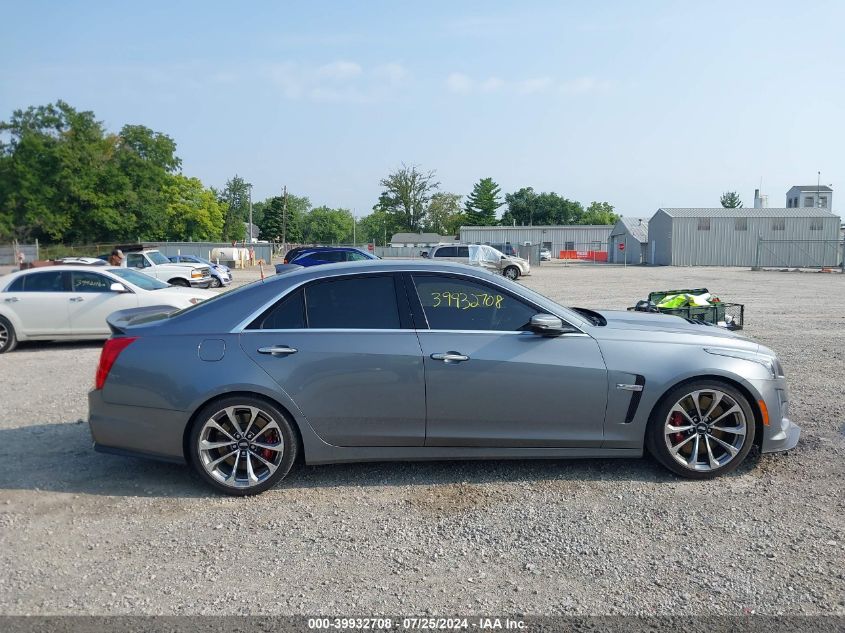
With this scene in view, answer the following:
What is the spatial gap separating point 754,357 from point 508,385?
1811mm

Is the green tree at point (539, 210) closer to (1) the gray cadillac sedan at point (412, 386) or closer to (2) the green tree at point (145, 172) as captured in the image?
(2) the green tree at point (145, 172)

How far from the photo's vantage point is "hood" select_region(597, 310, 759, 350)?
199 inches

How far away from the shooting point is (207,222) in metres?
93.5

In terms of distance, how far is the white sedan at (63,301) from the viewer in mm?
11398

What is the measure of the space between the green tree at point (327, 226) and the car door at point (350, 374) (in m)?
146

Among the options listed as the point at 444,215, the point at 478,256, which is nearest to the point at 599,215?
the point at 444,215

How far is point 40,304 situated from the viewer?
11.5 meters

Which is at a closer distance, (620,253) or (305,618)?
(305,618)

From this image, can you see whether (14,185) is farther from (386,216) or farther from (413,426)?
(413,426)

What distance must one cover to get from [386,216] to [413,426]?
109 metres

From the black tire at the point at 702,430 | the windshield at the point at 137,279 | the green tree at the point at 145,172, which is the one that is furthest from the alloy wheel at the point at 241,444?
the green tree at the point at 145,172

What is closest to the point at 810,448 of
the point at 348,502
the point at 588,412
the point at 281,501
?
the point at 588,412

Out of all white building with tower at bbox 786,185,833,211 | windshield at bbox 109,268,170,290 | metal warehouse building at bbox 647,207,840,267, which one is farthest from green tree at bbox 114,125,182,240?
white building with tower at bbox 786,185,833,211

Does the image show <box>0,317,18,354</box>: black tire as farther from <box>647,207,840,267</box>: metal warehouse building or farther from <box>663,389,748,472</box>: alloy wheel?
<box>647,207,840,267</box>: metal warehouse building
